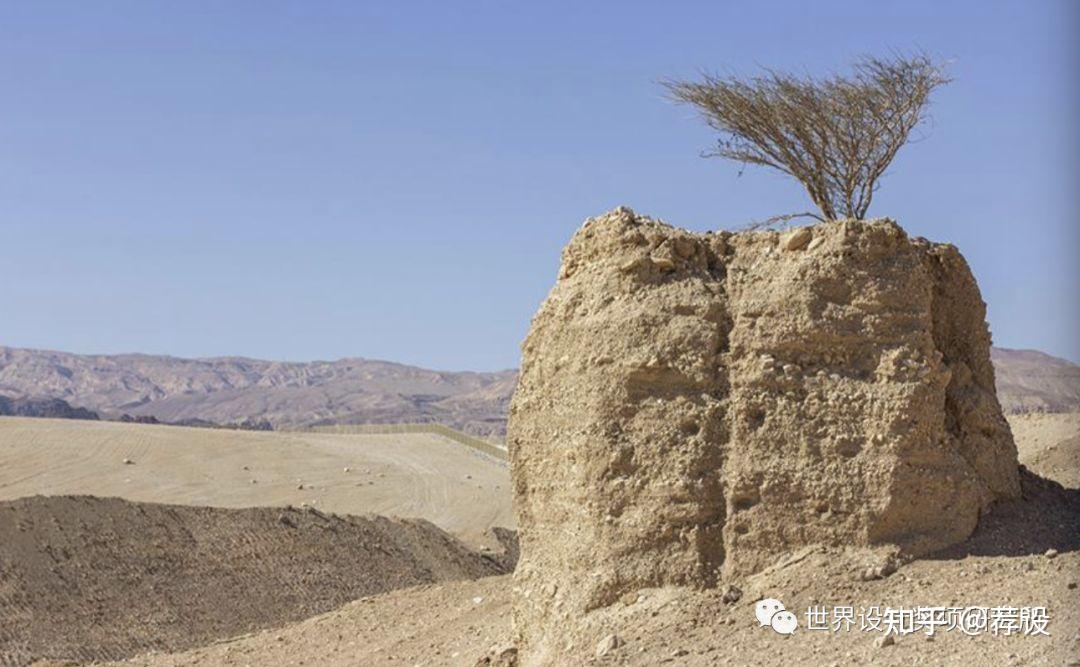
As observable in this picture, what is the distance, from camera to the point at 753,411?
11.0m

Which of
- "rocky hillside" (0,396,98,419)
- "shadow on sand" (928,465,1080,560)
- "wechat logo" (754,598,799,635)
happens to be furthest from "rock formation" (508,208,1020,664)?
"rocky hillside" (0,396,98,419)

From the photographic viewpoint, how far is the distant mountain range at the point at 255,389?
Result: 135 meters

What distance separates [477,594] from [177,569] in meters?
10.7

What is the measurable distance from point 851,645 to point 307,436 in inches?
1898

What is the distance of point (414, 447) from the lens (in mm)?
55156

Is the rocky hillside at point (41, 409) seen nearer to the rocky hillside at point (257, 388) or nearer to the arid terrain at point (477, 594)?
the rocky hillside at point (257, 388)

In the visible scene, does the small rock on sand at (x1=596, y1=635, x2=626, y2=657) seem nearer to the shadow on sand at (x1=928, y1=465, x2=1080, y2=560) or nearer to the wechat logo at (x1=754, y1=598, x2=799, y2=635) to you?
the wechat logo at (x1=754, y1=598, x2=799, y2=635)

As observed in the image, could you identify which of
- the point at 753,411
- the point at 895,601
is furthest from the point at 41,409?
the point at 895,601

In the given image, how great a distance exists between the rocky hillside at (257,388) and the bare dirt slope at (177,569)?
285ft

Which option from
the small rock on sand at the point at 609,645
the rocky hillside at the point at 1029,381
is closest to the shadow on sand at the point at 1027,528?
the small rock on sand at the point at 609,645

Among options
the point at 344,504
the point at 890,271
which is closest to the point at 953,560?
the point at 890,271

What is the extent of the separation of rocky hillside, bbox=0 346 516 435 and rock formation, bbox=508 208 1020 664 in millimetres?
104498

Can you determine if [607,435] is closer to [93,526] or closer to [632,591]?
[632,591]

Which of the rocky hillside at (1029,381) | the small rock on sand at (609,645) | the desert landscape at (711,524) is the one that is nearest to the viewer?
the desert landscape at (711,524)
